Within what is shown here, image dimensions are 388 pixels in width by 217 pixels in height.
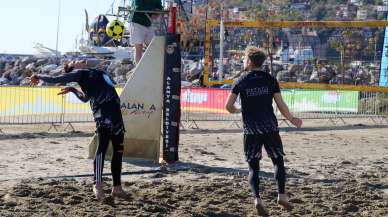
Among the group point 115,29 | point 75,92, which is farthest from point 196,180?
point 115,29

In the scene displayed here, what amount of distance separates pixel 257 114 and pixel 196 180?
226cm

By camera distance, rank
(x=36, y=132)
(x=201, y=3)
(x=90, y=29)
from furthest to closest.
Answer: (x=201, y=3)
(x=90, y=29)
(x=36, y=132)

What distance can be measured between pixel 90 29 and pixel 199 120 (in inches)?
1040

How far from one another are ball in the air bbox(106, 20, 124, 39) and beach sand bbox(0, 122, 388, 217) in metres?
9.17

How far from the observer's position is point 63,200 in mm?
7410

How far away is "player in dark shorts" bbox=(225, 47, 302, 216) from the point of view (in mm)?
7035

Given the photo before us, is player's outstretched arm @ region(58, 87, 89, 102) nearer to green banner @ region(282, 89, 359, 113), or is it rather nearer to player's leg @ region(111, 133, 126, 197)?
player's leg @ region(111, 133, 126, 197)

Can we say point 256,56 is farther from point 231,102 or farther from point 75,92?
point 75,92

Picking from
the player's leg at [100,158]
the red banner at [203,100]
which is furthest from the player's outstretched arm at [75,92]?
the red banner at [203,100]

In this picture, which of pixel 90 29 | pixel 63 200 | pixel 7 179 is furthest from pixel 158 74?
pixel 90 29

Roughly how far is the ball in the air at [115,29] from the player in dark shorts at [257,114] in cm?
1655

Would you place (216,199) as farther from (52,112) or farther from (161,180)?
(52,112)

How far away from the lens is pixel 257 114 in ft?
23.2

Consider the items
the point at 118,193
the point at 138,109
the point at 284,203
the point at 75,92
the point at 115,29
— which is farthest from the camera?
the point at 115,29
